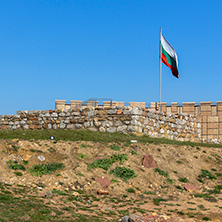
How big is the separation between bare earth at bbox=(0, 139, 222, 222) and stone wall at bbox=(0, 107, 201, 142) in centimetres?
382

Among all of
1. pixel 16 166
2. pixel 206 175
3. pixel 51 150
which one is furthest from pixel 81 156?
pixel 206 175

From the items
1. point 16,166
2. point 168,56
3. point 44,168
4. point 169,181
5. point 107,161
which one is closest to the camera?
point 16,166

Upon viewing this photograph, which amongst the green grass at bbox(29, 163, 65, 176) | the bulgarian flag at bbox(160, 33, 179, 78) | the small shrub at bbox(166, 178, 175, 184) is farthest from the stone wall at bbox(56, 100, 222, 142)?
the green grass at bbox(29, 163, 65, 176)

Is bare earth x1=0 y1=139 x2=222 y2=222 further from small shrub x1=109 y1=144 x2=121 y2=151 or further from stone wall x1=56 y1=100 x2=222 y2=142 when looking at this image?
stone wall x1=56 y1=100 x2=222 y2=142

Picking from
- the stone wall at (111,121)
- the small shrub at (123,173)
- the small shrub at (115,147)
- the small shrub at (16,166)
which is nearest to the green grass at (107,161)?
the small shrub at (123,173)

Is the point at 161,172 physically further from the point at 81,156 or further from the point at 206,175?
the point at 81,156

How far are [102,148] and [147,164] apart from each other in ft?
7.71

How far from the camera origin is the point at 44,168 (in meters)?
14.1

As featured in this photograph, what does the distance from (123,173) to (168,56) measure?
1482 cm

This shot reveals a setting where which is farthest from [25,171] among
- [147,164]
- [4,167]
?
[147,164]

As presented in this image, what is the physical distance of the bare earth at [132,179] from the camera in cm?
1141

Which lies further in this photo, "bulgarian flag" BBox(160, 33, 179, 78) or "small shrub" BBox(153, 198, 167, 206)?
"bulgarian flag" BBox(160, 33, 179, 78)

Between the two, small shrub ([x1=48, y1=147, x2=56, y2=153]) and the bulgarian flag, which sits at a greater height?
the bulgarian flag

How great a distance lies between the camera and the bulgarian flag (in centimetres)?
2675
